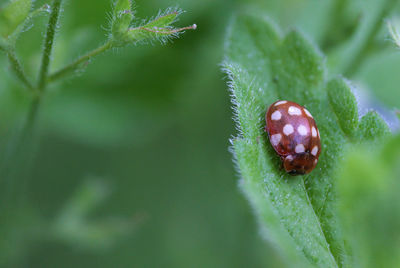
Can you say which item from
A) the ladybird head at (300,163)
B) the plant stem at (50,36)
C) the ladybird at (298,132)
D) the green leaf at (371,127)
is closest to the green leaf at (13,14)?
the plant stem at (50,36)

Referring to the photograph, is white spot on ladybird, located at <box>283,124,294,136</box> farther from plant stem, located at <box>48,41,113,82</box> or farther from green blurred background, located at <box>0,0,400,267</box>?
green blurred background, located at <box>0,0,400,267</box>

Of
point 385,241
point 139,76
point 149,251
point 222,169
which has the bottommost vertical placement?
point 385,241

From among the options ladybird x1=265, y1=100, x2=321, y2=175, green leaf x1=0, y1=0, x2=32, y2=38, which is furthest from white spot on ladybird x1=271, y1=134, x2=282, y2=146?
green leaf x1=0, y1=0, x2=32, y2=38

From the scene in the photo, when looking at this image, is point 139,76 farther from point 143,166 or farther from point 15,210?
point 15,210

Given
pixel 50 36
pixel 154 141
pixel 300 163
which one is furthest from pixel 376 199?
pixel 154 141

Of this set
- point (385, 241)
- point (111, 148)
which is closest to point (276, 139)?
point (385, 241)

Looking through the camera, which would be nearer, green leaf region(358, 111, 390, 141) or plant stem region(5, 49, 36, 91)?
plant stem region(5, 49, 36, 91)
